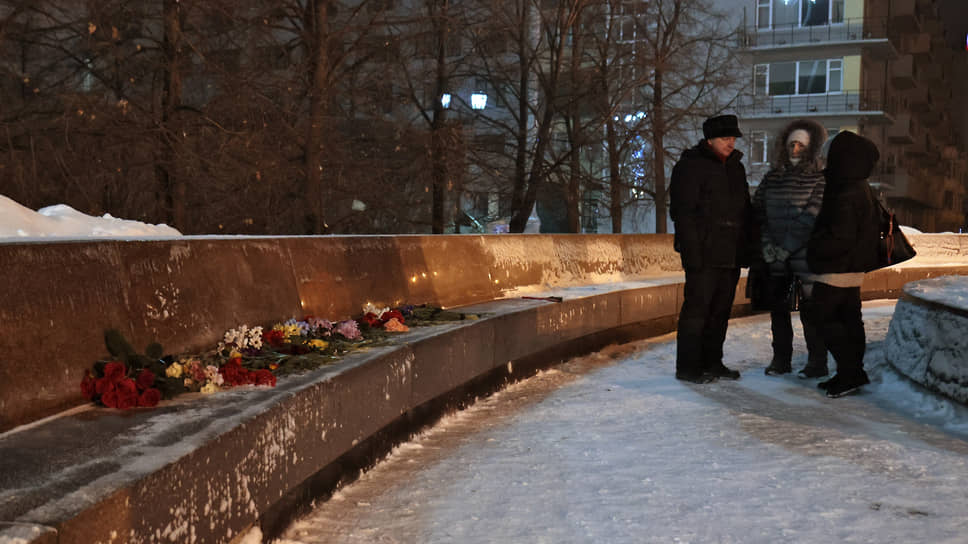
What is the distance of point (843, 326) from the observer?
7234 mm

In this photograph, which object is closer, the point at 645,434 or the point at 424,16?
the point at 645,434

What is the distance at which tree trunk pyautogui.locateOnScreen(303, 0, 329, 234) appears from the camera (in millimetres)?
16891

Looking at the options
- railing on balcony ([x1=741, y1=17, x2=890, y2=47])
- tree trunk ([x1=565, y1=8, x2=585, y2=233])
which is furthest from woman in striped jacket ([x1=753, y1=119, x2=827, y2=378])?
railing on balcony ([x1=741, y1=17, x2=890, y2=47])

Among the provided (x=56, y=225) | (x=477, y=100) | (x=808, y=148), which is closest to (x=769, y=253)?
(x=808, y=148)

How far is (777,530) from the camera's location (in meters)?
3.96

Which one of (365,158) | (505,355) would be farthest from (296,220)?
(505,355)

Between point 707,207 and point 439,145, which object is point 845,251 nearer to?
point 707,207

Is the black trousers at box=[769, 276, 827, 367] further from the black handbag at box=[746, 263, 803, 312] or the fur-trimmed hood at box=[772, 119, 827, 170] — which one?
the fur-trimmed hood at box=[772, 119, 827, 170]

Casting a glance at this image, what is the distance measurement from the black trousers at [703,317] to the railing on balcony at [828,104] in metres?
43.2

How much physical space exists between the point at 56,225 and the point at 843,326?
228 inches

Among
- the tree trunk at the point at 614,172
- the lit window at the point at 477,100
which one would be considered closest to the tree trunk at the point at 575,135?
the tree trunk at the point at 614,172

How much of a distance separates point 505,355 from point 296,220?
14125mm

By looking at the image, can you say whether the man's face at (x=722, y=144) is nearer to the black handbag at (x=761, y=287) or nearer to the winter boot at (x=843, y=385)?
the black handbag at (x=761, y=287)

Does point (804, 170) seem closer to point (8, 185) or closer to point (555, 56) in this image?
point (8, 185)
